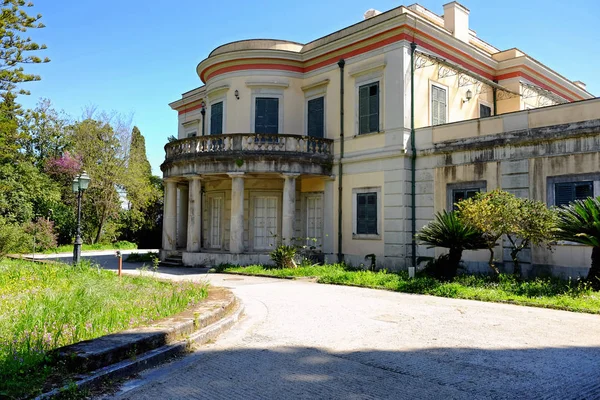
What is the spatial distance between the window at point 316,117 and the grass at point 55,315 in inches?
389

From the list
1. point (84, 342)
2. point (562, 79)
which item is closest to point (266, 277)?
point (84, 342)

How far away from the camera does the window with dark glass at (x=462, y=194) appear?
14328 millimetres

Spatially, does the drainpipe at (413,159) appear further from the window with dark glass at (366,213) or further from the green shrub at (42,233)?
the green shrub at (42,233)

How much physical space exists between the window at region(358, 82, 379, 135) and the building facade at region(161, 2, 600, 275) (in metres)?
0.04

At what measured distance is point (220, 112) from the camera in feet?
66.0

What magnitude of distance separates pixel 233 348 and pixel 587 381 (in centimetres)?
395

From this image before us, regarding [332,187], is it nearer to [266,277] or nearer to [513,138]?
[266,277]

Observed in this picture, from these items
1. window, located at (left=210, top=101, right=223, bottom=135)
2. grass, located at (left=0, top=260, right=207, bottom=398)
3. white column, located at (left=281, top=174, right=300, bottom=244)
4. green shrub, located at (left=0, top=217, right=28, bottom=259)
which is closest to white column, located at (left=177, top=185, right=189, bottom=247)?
window, located at (left=210, top=101, right=223, bottom=135)

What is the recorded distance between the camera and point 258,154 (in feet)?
55.6

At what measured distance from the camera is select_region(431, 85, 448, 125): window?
56.3ft

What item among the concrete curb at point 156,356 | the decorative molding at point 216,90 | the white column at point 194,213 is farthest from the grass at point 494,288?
the decorative molding at point 216,90

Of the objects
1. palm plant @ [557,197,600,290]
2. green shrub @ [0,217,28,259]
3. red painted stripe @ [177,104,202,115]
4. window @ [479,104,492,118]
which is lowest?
green shrub @ [0,217,28,259]

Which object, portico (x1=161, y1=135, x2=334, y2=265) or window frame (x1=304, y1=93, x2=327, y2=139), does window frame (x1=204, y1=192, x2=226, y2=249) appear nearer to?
portico (x1=161, y1=135, x2=334, y2=265)

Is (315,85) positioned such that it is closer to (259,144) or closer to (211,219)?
(259,144)
